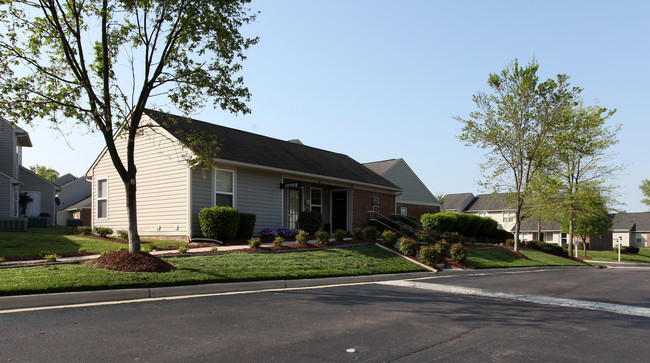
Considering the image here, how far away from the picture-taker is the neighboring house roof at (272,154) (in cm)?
1759

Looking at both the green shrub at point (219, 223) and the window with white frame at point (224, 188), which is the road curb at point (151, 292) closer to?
the green shrub at point (219, 223)

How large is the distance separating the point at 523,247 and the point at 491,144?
7630 millimetres

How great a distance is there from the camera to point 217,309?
273 inches

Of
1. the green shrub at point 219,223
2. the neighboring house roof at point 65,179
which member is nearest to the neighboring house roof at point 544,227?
the green shrub at point 219,223

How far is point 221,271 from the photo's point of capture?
981 cm

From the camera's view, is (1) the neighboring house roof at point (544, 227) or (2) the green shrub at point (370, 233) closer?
(2) the green shrub at point (370, 233)

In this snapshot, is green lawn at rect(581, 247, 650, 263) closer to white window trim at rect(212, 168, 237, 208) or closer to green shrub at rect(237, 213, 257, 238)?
green shrub at rect(237, 213, 257, 238)

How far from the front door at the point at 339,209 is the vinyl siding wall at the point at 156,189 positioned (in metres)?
8.51

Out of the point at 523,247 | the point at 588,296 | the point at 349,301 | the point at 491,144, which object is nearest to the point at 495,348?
the point at 349,301

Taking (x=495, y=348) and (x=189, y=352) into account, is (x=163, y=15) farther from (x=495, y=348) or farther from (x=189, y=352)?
(x=495, y=348)

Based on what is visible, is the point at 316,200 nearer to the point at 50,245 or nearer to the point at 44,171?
the point at 50,245

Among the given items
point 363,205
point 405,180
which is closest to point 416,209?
point 405,180

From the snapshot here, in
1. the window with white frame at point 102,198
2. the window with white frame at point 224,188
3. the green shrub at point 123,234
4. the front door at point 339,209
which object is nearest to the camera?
the window with white frame at point 224,188

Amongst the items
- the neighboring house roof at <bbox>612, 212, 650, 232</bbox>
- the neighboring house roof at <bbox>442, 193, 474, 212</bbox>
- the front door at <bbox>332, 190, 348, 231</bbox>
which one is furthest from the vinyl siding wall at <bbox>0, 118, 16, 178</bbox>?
the neighboring house roof at <bbox>612, 212, 650, 232</bbox>
